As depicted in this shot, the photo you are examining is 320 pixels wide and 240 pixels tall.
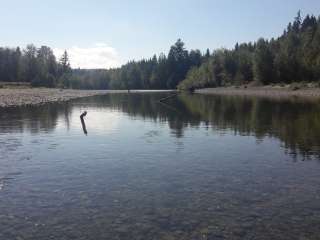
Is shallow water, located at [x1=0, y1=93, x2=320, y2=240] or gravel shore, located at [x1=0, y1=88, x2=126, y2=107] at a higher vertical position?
gravel shore, located at [x1=0, y1=88, x2=126, y2=107]

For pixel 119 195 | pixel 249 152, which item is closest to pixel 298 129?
pixel 249 152

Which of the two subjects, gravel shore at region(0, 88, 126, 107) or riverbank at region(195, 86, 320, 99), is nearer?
gravel shore at region(0, 88, 126, 107)

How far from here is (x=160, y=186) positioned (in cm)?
Answer: 2011

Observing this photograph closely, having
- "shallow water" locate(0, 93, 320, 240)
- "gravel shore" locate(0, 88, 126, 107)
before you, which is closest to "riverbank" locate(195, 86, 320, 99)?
"gravel shore" locate(0, 88, 126, 107)

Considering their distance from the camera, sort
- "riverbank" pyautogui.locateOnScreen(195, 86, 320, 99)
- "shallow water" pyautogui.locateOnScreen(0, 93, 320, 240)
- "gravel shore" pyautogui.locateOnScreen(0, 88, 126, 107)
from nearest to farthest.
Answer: "shallow water" pyautogui.locateOnScreen(0, 93, 320, 240), "gravel shore" pyautogui.locateOnScreen(0, 88, 126, 107), "riverbank" pyautogui.locateOnScreen(195, 86, 320, 99)

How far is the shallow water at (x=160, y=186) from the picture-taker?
47.8 ft

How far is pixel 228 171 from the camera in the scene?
76.9 ft

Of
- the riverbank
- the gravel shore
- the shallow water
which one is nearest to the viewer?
the shallow water

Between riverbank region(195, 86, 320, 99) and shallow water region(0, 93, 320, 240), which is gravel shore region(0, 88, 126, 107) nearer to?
shallow water region(0, 93, 320, 240)

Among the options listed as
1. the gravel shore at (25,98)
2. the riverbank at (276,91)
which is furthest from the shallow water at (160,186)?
the riverbank at (276,91)

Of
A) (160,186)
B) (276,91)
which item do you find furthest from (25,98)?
(276,91)

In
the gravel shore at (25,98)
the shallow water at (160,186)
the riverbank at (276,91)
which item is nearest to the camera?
the shallow water at (160,186)

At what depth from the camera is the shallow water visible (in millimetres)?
14570

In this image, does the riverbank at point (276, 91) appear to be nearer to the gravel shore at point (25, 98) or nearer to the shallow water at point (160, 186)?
the gravel shore at point (25, 98)
